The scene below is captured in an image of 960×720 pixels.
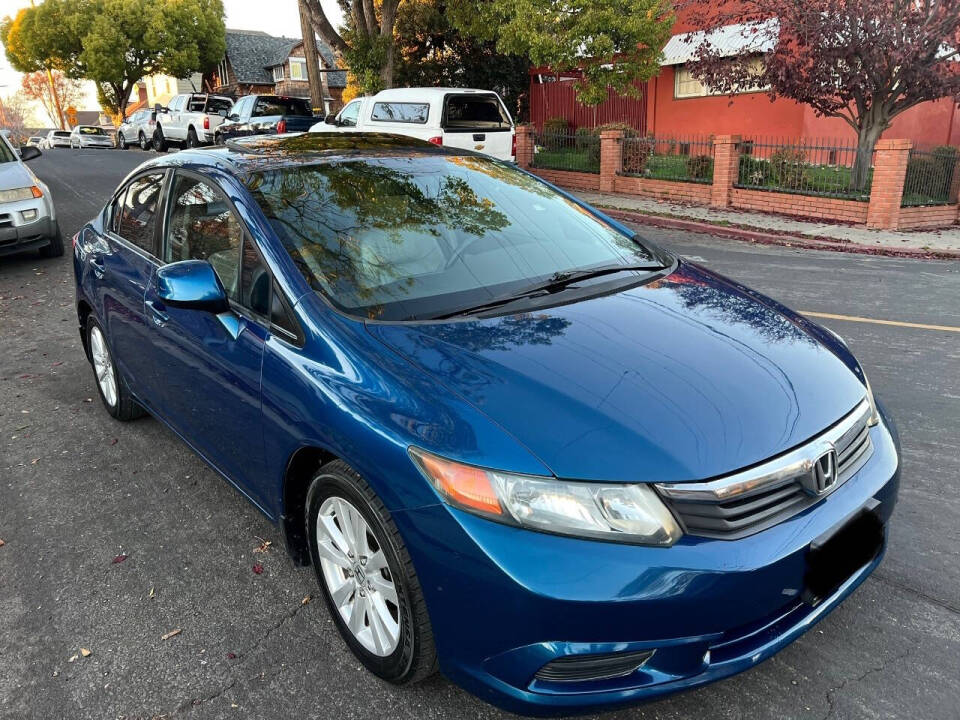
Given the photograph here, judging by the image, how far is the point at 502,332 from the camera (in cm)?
268

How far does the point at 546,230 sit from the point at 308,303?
4.21 feet

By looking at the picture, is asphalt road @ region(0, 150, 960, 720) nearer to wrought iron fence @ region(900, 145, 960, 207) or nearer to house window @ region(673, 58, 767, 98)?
wrought iron fence @ region(900, 145, 960, 207)

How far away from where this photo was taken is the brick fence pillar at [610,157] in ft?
55.4

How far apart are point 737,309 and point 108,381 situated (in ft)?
12.5

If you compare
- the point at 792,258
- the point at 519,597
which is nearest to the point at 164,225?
the point at 519,597

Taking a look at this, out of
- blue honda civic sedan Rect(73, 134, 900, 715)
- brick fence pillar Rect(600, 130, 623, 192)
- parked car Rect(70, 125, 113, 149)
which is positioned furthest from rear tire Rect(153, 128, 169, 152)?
blue honda civic sedan Rect(73, 134, 900, 715)

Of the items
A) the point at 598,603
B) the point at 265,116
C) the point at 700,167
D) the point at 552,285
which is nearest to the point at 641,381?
the point at 598,603

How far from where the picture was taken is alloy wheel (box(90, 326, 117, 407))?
4.74 metres

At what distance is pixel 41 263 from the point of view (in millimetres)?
9984

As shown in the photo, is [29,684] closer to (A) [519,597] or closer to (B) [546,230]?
(A) [519,597]

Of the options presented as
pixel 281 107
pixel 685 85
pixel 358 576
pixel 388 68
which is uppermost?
pixel 388 68

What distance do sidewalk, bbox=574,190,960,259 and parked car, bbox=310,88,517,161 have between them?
97.2 inches

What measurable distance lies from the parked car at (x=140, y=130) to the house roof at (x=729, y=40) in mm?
18806

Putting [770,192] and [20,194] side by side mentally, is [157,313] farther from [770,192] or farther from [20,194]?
[770,192]
